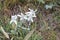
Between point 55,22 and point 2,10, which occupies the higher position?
point 2,10

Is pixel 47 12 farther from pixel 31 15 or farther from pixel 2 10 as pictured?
pixel 2 10

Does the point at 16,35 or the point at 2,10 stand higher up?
the point at 2,10

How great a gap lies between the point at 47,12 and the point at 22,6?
1.05ft

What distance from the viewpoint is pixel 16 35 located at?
8.54 ft

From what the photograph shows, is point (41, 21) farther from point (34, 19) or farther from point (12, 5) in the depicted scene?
point (12, 5)

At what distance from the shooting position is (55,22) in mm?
2844

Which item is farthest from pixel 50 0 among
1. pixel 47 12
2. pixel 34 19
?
pixel 34 19

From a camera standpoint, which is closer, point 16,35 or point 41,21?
point 16,35

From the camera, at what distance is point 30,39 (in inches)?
102

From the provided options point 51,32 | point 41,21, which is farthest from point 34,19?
point 51,32

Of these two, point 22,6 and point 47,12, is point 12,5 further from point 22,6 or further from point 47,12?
point 47,12

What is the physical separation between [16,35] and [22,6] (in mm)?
454

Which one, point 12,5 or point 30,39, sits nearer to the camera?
point 30,39

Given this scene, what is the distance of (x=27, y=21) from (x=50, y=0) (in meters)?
0.46
